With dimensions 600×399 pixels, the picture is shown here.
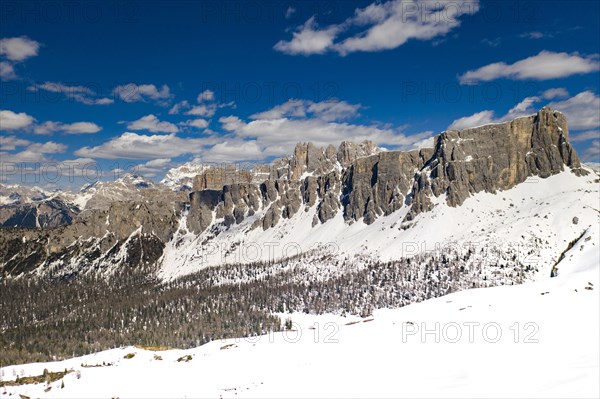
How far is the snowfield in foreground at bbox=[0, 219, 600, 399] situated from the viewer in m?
21.4

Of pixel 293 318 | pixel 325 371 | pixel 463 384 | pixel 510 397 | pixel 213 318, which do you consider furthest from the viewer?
pixel 213 318

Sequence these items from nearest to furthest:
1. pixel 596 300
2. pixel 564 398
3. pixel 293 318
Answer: pixel 564 398
pixel 596 300
pixel 293 318

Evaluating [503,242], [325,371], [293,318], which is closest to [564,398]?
[325,371]

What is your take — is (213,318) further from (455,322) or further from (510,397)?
(510,397)

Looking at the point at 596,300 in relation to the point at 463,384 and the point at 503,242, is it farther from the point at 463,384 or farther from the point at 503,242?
the point at 503,242

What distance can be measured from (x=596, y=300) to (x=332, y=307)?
5812 inches

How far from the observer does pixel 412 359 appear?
27.2m

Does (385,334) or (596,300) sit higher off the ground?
(596,300)

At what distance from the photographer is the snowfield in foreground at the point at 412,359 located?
2139cm

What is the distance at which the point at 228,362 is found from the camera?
1346 inches

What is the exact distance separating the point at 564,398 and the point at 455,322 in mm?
18130

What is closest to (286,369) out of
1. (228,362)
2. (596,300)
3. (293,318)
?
(228,362)

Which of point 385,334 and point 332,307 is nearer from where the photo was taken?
point 385,334

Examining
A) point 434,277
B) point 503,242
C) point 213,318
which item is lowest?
point 213,318
